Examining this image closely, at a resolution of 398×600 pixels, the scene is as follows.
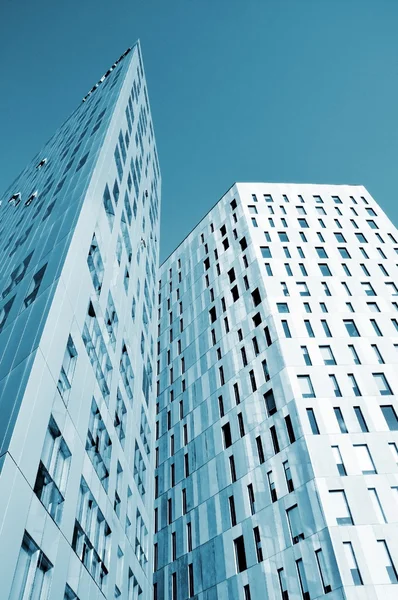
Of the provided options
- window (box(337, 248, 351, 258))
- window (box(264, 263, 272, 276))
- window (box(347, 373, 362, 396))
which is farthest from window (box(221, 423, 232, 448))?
window (box(337, 248, 351, 258))

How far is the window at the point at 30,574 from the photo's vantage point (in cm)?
1227

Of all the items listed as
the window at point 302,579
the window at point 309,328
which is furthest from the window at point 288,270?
the window at point 302,579

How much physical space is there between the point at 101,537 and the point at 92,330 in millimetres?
8953

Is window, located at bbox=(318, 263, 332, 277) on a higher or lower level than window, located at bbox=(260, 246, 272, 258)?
lower

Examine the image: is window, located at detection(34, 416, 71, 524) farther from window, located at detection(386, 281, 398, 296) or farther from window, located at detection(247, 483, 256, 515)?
window, located at detection(386, 281, 398, 296)

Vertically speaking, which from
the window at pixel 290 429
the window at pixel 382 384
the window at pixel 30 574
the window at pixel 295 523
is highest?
the window at pixel 382 384

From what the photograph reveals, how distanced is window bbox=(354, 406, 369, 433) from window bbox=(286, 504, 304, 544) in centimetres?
723

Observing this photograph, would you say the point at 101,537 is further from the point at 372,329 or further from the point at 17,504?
the point at 372,329

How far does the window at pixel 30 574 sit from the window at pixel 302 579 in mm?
16816

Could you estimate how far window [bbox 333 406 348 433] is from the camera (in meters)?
31.7

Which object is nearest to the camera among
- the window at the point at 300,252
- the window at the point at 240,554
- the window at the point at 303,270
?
the window at the point at 240,554

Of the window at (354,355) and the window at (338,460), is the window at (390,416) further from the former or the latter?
the window at (338,460)

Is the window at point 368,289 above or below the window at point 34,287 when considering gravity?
above

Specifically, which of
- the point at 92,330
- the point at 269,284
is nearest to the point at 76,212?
the point at 92,330
